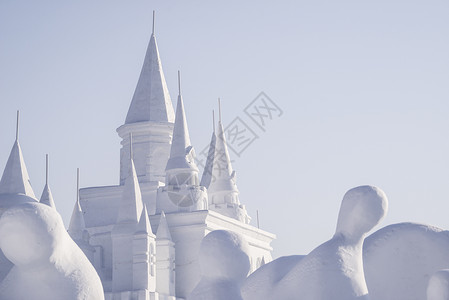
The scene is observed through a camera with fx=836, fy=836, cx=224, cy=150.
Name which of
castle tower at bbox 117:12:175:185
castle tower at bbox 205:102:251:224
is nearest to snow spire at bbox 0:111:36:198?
castle tower at bbox 117:12:175:185

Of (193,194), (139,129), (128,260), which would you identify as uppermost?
(139,129)

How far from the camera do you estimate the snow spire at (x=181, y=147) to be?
26656 millimetres

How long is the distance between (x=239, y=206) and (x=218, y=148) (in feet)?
7.40

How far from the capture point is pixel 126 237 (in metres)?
24.3

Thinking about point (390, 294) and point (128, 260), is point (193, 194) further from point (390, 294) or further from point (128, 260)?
point (390, 294)

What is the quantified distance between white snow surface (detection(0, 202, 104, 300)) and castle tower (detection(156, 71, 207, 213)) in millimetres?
19026

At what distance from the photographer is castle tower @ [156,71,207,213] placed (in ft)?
86.7

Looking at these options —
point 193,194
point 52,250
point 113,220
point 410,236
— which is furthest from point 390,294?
point 113,220

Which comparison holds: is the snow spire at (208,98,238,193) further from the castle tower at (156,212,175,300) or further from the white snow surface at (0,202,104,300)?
the white snow surface at (0,202,104,300)

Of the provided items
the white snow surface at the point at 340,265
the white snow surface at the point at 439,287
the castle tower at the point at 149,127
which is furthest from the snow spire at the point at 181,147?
the white snow surface at the point at 439,287

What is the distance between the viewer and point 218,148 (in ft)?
98.5

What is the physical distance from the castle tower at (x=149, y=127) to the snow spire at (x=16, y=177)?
6.89 m

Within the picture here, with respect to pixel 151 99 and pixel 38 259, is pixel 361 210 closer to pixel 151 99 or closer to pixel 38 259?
pixel 38 259

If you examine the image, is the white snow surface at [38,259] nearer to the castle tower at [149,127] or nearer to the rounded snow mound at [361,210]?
the rounded snow mound at [361,210]
